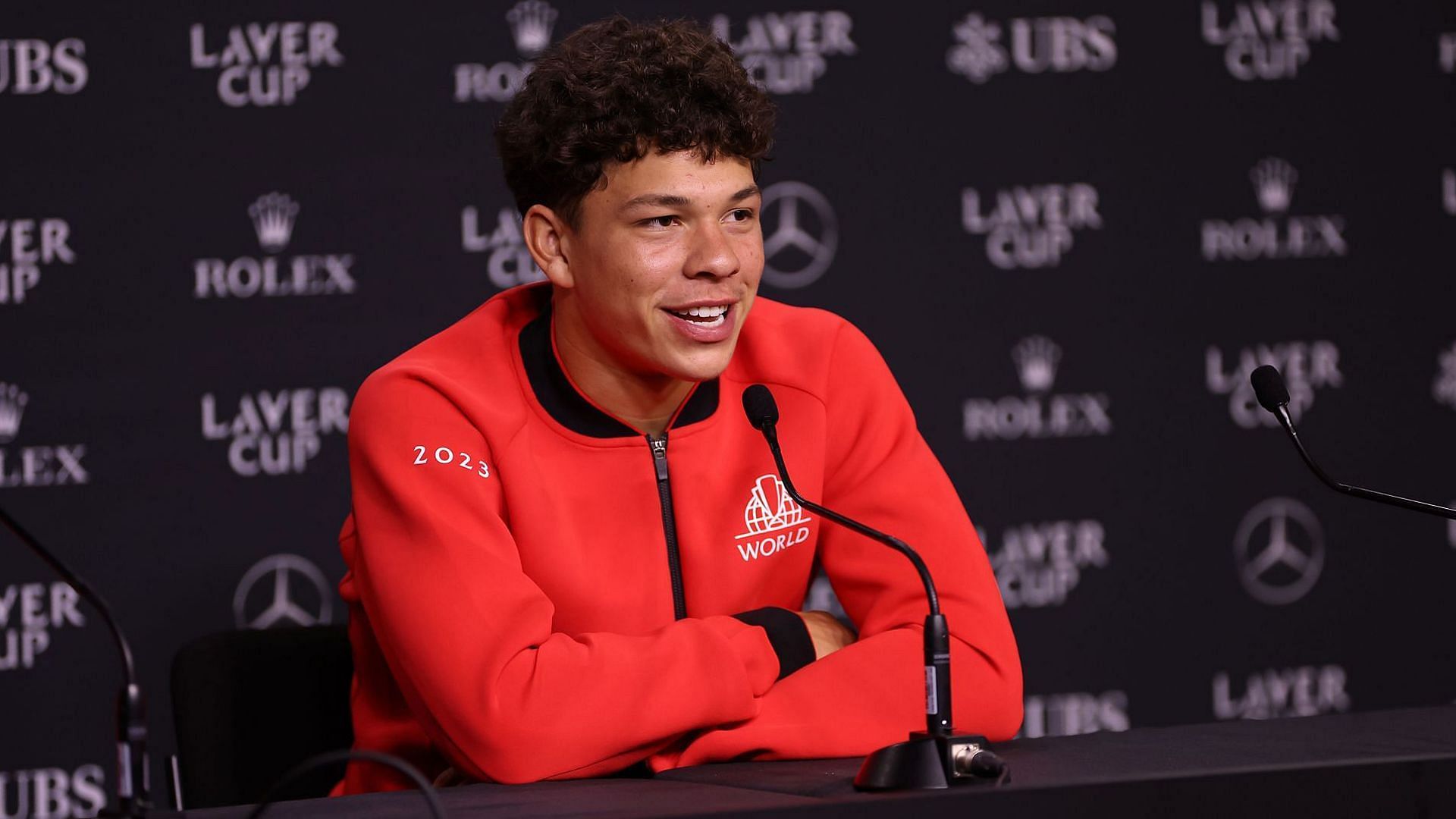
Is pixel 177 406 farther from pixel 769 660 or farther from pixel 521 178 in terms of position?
pixel 769 660

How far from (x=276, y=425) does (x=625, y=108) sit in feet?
4.46

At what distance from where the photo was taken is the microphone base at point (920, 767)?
1356 millimetres

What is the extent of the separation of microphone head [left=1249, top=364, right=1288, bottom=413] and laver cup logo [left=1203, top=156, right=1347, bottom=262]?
5.49 feet

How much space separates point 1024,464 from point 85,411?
194 centimetres

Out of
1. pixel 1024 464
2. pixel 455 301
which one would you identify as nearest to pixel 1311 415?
pixel 1024 464

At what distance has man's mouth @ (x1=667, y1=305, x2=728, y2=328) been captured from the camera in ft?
6.59

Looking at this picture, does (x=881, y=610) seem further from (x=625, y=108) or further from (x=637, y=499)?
(x=625, y=108)

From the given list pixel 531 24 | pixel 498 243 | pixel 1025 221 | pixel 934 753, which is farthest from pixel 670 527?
pixel 1025 221

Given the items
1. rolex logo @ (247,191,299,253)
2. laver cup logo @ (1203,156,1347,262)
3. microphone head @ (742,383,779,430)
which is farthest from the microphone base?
laver cup logo @ (1203,156,1347,262)

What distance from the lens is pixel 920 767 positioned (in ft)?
4.47

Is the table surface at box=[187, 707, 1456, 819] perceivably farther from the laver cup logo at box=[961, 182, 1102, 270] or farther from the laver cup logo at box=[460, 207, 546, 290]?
the laver cup logo at box=[961, 182, 1102, 270]

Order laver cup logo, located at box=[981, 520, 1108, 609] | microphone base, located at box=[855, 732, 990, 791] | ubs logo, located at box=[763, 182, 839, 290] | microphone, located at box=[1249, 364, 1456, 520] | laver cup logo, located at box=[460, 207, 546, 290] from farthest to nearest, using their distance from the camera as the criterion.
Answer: laver cup logo, located at box=[981, 520, 1108, 609], ubs logo, located at box=[763, 182, 839, 290], laver cup logo, located at box=[460, 207, 546, 290], microphone, located at box=[1249, 364, 1456, 520], microphone base, located at box=[855, 732, 990, 791]

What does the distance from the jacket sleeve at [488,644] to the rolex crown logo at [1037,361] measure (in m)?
1.57

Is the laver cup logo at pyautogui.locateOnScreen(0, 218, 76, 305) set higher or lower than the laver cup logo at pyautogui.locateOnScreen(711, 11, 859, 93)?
lower
